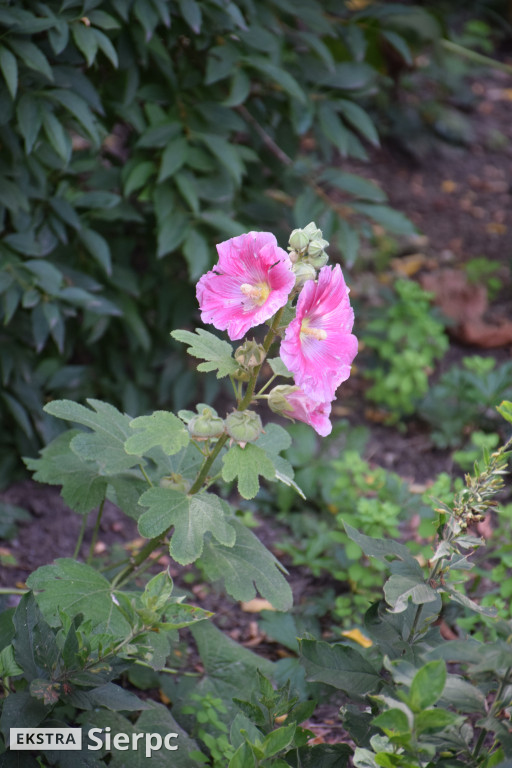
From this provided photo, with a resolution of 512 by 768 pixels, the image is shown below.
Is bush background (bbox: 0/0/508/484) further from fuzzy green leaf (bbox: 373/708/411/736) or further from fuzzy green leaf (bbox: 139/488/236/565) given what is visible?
fuzzy green leaf (bbox: 373/708/411/736)

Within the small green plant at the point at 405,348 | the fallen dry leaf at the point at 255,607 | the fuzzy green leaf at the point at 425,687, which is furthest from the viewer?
the small green plant at the point at 405,348

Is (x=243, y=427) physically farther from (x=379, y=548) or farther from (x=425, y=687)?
(x=425, y=687)

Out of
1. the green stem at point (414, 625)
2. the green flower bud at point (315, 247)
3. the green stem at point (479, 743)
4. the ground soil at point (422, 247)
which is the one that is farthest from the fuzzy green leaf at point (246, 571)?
the green flower bud at point (315, 247)

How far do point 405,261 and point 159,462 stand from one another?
2.99 meters

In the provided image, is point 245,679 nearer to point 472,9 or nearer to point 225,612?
point 225,612

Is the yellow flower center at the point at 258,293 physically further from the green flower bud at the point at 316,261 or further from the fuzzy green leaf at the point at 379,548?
the fuzzy green leaf at the point at 379,548

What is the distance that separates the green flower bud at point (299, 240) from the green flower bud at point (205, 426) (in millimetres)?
373

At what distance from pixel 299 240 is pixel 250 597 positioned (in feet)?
2.50

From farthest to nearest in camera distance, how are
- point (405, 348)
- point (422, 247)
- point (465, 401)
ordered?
point (422, 247)
point (405, 348)
point (465, 401)

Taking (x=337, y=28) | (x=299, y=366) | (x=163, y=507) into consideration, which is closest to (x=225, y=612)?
(x=163, y=507)

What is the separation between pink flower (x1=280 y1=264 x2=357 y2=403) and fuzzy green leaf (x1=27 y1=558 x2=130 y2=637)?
67 cm

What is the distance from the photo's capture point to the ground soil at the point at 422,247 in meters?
2.62

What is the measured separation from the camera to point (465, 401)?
3.32m
